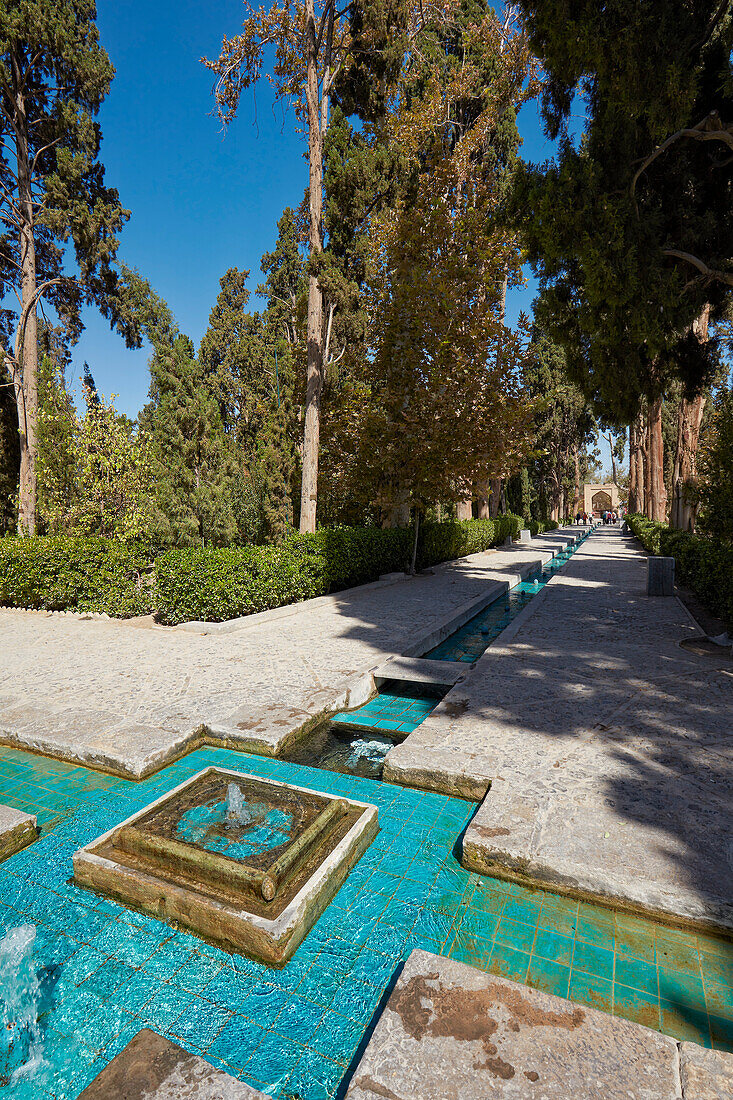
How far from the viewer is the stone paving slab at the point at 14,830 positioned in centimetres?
296

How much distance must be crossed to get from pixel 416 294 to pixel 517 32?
13.0 metres

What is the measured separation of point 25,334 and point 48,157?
5175mm

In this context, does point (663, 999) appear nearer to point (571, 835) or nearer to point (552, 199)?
point (571, 835)

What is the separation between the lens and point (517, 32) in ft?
58.2

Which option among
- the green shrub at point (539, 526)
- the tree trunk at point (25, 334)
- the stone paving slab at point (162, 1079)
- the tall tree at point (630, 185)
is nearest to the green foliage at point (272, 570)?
the tall tree at point (630, 185)

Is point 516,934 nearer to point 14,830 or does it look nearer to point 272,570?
point 14,830

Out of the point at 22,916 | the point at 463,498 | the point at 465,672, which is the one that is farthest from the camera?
the point at 463,498

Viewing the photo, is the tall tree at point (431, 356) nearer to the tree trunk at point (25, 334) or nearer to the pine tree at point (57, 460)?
the pine tree at point (57, 460)

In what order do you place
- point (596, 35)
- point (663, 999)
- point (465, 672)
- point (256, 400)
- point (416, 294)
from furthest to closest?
point (256, 400), point (416, 294), point (596, 35), point (465, 672), point (663, 999)

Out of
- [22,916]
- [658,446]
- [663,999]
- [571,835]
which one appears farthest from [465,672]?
[658,446]

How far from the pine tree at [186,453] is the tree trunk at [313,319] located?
2.29 meters

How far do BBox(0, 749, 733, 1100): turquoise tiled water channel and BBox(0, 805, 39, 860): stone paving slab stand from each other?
0.07 meters

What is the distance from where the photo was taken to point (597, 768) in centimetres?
357

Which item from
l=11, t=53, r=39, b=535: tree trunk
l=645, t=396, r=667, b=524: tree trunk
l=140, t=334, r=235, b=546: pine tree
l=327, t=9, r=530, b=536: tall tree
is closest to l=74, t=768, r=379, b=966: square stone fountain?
l=140, t=334, r=235, b=546: pine tree
